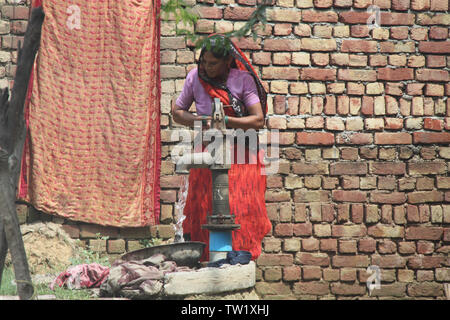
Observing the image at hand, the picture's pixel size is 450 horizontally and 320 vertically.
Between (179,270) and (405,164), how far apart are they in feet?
8.25

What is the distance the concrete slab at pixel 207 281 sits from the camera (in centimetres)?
352

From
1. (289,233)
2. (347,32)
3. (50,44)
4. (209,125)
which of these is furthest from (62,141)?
(347,32)

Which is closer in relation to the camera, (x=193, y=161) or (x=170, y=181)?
(x=193, y=161)

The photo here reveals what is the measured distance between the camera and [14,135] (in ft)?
10.2

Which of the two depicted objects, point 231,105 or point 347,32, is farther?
point 347,32

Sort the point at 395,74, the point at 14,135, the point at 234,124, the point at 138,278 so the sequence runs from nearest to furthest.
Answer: the point at 14,135 < the point at 138,278 < the point at 234,124 < the point at 395,74

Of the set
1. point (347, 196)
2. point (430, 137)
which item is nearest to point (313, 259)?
point (347, 196)

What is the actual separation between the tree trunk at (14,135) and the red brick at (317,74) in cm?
270

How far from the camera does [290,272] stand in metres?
5.19

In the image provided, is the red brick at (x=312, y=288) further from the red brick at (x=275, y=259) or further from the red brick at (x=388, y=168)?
the red brick at (x=388, y=168)

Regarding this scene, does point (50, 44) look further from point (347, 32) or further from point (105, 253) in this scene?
point (347, 32)

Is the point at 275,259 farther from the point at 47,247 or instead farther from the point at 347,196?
the point at 47,247

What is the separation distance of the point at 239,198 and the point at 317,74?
5.83 feet

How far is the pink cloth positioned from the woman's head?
142 centimetres
